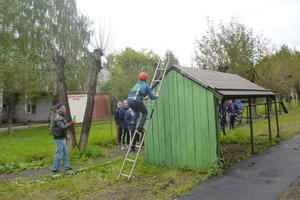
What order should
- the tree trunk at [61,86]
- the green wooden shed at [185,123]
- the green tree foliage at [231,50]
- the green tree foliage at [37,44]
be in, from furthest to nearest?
the green tree foliage at [231,50] < the green tree foliage at [37,44] < the tree trunk at [61,86] < the green wooden shed at [185,123]

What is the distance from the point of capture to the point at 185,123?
6.61 meters

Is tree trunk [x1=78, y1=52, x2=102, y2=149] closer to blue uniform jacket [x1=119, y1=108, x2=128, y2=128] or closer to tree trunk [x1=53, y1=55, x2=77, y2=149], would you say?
tree trunk [x1=53, y1=55, x2=77, y2=149]

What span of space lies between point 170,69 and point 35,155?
20.3ft

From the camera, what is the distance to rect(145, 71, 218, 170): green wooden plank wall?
6.16 meters

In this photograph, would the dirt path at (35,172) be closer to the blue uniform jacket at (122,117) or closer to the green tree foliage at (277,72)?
the blue uniform jacket at (122,117)

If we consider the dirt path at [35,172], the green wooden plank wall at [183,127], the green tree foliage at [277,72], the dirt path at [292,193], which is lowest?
the dirt path at [35,172]

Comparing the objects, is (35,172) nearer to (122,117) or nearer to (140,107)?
(140,107)

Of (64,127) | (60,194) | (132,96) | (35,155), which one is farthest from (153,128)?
(35,155)

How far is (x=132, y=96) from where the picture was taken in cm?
631

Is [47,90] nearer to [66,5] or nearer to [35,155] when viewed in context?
[66,5]

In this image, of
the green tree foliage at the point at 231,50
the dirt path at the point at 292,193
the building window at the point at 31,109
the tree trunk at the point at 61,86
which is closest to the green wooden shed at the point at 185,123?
the dirt path at the point at 292,193

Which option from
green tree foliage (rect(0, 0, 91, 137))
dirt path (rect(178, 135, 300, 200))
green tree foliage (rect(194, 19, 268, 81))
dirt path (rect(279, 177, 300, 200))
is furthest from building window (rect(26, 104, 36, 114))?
dirt path (rect(279, 177, 300, 200))

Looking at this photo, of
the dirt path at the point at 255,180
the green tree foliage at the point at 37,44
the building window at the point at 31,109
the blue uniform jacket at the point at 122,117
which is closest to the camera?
the dirt path at the point at 255,180

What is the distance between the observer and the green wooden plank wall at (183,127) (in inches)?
242
